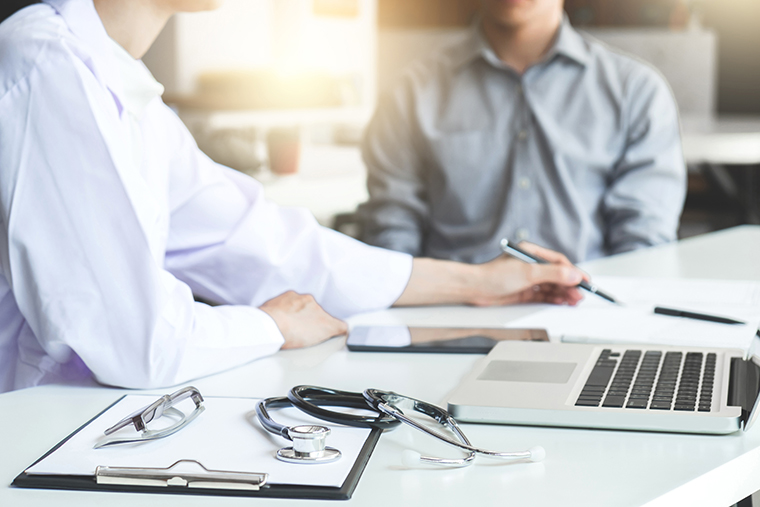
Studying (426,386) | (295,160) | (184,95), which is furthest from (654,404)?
(184,95)

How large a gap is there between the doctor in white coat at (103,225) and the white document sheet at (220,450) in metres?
0.11

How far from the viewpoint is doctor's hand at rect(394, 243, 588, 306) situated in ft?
3.99

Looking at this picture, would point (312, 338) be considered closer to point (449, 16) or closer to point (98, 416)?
point (98, 416)

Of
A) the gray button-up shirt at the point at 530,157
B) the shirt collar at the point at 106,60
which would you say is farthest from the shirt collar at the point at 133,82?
the gray button-up shirt at the point at 530,157

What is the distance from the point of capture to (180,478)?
1.89 feet

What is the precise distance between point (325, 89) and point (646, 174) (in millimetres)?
1945

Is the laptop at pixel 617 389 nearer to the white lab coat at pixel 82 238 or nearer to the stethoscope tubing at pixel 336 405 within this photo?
the stethoscope tubing at pixel 336 405

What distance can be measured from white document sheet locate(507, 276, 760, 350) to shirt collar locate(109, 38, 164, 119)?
53 centimetres

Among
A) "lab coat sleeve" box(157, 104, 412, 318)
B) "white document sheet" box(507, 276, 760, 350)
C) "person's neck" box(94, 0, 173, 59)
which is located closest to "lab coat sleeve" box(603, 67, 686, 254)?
"white document sheet" box(507, 276, 760, 350)

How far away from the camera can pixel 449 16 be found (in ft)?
16.6

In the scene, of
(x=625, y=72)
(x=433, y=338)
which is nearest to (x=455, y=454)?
(x=433, y=338)

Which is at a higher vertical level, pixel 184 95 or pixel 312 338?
pixel 312 338

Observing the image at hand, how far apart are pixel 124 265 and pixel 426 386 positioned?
Result: 1.01 feet

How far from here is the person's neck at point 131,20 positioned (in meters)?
1.00
